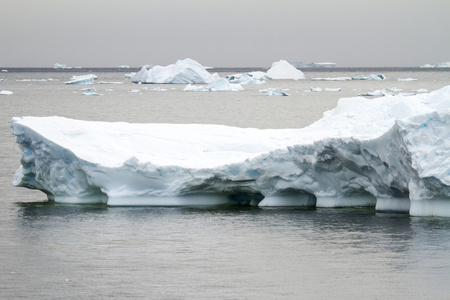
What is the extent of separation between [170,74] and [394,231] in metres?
63.4

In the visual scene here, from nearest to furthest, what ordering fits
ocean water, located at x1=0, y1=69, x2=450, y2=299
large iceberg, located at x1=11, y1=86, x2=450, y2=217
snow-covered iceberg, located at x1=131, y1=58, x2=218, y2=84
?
ocean water, located at x1=0, y1=69, x2=450, y2=299 < large iceberg, located at x1=11, y1=86, x2=450, y2=217 < snow-covered iceberg, located at x1=131, y1=58, x2=218, y2=84

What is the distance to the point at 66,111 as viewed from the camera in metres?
47.0

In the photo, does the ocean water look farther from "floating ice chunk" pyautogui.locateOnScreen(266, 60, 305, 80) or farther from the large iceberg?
"floating ice chunk" pyautogui.locateOnScreen(266, 60, 305, 80)

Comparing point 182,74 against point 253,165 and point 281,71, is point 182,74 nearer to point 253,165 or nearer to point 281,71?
point 281,71

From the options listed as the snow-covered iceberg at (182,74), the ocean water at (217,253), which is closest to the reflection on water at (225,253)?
the ocean water at (217,253)

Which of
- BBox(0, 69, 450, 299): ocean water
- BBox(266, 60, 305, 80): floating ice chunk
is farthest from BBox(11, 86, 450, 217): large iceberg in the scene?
BBox(266, 60, 305, 80): floating ice chunk

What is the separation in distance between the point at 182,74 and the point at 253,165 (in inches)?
2347

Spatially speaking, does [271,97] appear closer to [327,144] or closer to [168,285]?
[327,144]

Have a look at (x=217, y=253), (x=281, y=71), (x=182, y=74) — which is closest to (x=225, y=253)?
(x=217, y=253)

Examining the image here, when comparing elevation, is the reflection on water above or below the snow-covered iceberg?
below

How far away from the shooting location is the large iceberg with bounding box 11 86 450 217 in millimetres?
12812

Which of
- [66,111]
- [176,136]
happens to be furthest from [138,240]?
[66,111]

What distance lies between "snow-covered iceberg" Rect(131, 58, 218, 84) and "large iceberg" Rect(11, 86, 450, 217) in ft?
176

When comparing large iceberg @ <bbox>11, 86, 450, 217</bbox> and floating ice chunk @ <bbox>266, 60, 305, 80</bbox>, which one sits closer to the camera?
large iceberg @ <bbox>11, 86, 450, 217</bbox>
